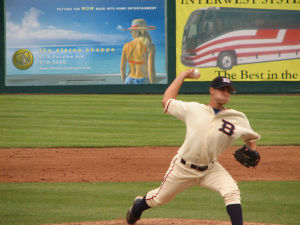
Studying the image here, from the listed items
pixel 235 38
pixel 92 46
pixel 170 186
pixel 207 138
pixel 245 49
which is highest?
pixel 235 38

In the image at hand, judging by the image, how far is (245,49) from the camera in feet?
65.9

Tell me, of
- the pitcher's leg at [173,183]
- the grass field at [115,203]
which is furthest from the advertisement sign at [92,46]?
the pitcher's leg at [173,183]

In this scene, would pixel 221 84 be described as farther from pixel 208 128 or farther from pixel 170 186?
pixel 170 186

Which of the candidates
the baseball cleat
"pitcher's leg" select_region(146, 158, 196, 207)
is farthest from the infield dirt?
"pitcher's leg" select_region(146, 158, 196, 207)

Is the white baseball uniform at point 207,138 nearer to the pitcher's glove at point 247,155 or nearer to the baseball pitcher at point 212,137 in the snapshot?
the baseball pitcher at point 212,137

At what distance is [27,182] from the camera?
28.7 ft

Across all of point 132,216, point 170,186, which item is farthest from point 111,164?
point 170,186

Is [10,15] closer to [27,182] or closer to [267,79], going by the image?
[267,79]

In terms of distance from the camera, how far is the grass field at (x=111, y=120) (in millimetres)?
12689


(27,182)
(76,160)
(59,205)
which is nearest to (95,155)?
(76,160)

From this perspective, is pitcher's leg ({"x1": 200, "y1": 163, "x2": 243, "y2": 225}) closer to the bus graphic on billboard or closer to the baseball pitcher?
the baseball pitcher

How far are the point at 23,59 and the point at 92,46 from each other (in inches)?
103

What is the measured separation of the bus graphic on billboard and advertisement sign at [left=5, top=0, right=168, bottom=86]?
1184 mm

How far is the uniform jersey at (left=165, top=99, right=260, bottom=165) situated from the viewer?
4.99m
